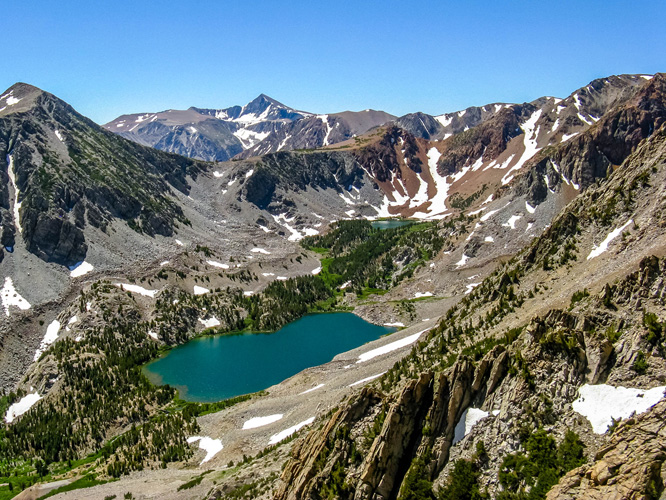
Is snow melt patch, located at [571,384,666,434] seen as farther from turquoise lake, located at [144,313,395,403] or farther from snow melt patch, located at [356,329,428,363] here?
turquoise lake, located at [144,313,395,403]

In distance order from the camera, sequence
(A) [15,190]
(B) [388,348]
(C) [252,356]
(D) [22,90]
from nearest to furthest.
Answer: (B) [388,348] < (C) [252,356] < (A) [15,190] < (D) [22,90]

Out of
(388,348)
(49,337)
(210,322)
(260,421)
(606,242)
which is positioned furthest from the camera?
(210,322)

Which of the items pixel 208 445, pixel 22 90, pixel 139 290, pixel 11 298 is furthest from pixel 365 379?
pixel 22 90

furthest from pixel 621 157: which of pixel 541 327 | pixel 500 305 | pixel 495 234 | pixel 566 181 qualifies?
pixel 541 327

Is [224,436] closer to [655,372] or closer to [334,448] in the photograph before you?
[334,448]

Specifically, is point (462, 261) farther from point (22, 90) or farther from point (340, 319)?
point (22, 90)

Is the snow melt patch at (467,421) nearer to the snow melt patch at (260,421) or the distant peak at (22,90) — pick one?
the snow melt patch at (260,421)

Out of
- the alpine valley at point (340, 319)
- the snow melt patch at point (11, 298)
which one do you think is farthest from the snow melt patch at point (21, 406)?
the snow melt patch at point (11, 298)
